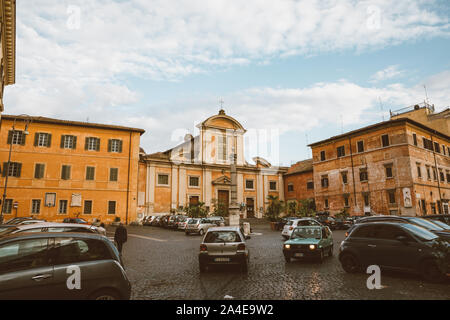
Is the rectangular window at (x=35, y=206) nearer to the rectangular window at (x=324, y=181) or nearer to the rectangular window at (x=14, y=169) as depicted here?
the rectangular window at (x=14, y=169)

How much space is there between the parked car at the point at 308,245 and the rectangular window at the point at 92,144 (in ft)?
89.9

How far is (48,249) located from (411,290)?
7.22 metres

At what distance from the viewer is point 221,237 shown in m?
9.46

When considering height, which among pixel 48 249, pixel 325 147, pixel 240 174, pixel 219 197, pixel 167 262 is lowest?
pixel 167 262

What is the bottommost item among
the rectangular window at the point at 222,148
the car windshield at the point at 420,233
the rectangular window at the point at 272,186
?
the car windshield at the point at 420,233

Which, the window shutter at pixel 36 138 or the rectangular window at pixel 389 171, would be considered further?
the rectangular window at pixel 389 171

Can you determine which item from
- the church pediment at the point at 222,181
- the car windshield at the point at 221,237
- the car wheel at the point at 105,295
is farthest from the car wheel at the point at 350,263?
the church pediment at the point at 222,181

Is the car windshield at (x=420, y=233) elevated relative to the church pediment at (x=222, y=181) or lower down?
lower down

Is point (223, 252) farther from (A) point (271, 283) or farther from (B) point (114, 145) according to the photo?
(B) point (114, 145)

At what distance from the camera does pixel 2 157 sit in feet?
97.3

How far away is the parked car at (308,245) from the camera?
1053 cm
